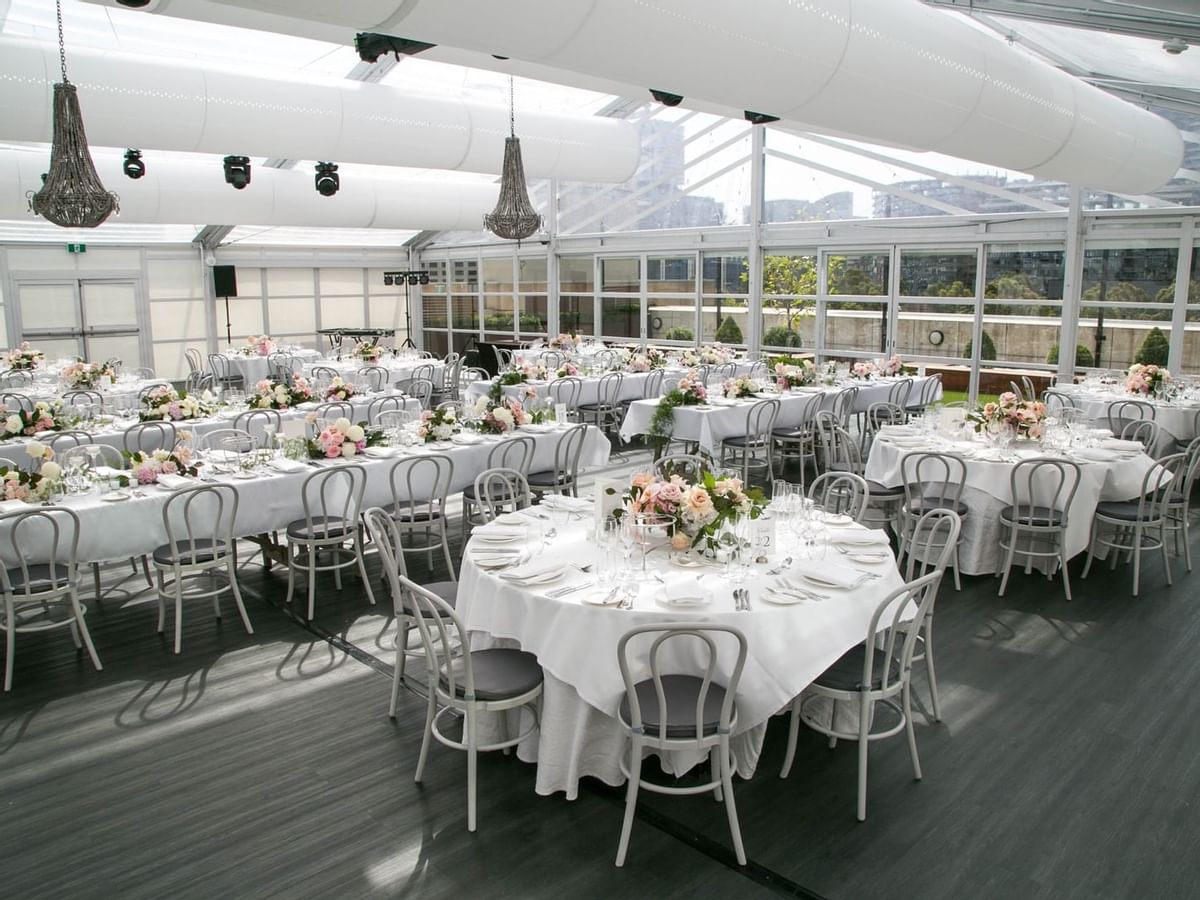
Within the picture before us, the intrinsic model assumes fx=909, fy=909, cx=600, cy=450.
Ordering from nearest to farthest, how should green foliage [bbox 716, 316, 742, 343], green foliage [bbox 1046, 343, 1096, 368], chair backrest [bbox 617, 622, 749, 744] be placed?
chair backrest [bbox 617, 622, 749, 744]
green foliage [bbox 1046, 343, 1096, 368]
green foliage [bbox 716, 316, 742, 343]

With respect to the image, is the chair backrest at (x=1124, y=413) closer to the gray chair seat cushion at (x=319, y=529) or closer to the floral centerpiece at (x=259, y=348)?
the gray chair seat cushion at (x=319, y=529)

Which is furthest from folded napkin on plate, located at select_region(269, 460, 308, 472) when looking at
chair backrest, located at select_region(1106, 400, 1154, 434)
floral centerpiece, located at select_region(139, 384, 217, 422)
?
chair backrest, located at select_region(1106, 400, 1154, 434)

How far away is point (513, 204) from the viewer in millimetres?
8250

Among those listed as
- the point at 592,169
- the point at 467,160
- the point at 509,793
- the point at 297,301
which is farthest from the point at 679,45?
the point at 297,301

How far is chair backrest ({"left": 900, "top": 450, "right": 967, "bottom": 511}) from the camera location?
647cm

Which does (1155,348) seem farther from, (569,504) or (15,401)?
(15,401)

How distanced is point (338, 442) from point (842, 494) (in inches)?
147

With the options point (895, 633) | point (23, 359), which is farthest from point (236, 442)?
point (23, 359)

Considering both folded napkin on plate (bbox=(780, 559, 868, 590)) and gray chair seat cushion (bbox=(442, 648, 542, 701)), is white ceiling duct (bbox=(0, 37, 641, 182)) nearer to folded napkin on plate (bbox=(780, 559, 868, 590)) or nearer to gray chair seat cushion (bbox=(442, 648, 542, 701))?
gray chair seat cushion (bbox=(442, 648, 542, 701))

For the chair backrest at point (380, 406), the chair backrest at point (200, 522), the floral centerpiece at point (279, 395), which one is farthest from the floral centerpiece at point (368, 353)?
the chair backrest at point (200, 522)

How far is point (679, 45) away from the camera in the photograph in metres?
4.18

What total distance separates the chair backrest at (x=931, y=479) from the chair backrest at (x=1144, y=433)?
270 centimetres

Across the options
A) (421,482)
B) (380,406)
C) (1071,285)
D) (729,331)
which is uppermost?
(1071,285)

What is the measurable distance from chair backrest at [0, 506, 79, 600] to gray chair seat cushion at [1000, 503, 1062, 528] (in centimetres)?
599
